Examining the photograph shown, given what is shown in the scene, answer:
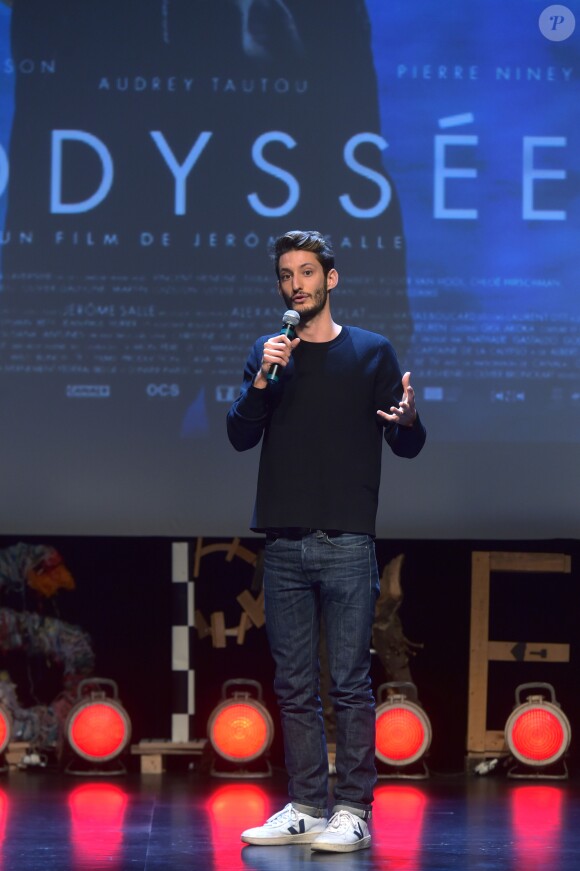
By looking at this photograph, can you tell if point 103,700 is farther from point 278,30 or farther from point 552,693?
point 278,30

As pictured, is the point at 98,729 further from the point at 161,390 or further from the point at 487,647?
the point at 487,647

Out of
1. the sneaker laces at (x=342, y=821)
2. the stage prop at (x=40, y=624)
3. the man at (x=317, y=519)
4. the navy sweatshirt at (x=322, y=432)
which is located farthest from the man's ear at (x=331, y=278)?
the stage prop at (x=40, y=624)

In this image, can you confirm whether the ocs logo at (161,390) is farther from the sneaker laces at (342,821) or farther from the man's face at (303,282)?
the sneaker laces at (342,821)

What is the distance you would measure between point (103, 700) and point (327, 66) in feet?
7.61

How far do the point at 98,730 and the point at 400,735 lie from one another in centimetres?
100

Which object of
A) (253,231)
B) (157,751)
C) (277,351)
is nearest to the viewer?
(277,351)

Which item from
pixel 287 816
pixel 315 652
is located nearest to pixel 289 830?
pixel 287 816

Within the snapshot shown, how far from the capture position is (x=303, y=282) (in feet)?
9.81

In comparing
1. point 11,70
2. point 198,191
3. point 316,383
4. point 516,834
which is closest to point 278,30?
point 198,191

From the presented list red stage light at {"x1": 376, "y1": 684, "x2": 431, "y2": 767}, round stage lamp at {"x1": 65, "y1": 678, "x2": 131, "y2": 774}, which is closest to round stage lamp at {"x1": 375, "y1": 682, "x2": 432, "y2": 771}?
red stage light at {"x1": 376, "y1": 684, "x2": 431, "y2": 767}

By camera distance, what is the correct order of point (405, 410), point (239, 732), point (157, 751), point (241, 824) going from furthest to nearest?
point (157, 751), point (239, 732), point (241, 824), point (405, 410)

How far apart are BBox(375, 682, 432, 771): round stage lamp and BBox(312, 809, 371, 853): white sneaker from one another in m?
1.33

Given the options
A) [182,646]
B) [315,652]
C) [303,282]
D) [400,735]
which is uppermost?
[303,282]

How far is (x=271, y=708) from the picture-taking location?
4590mm
